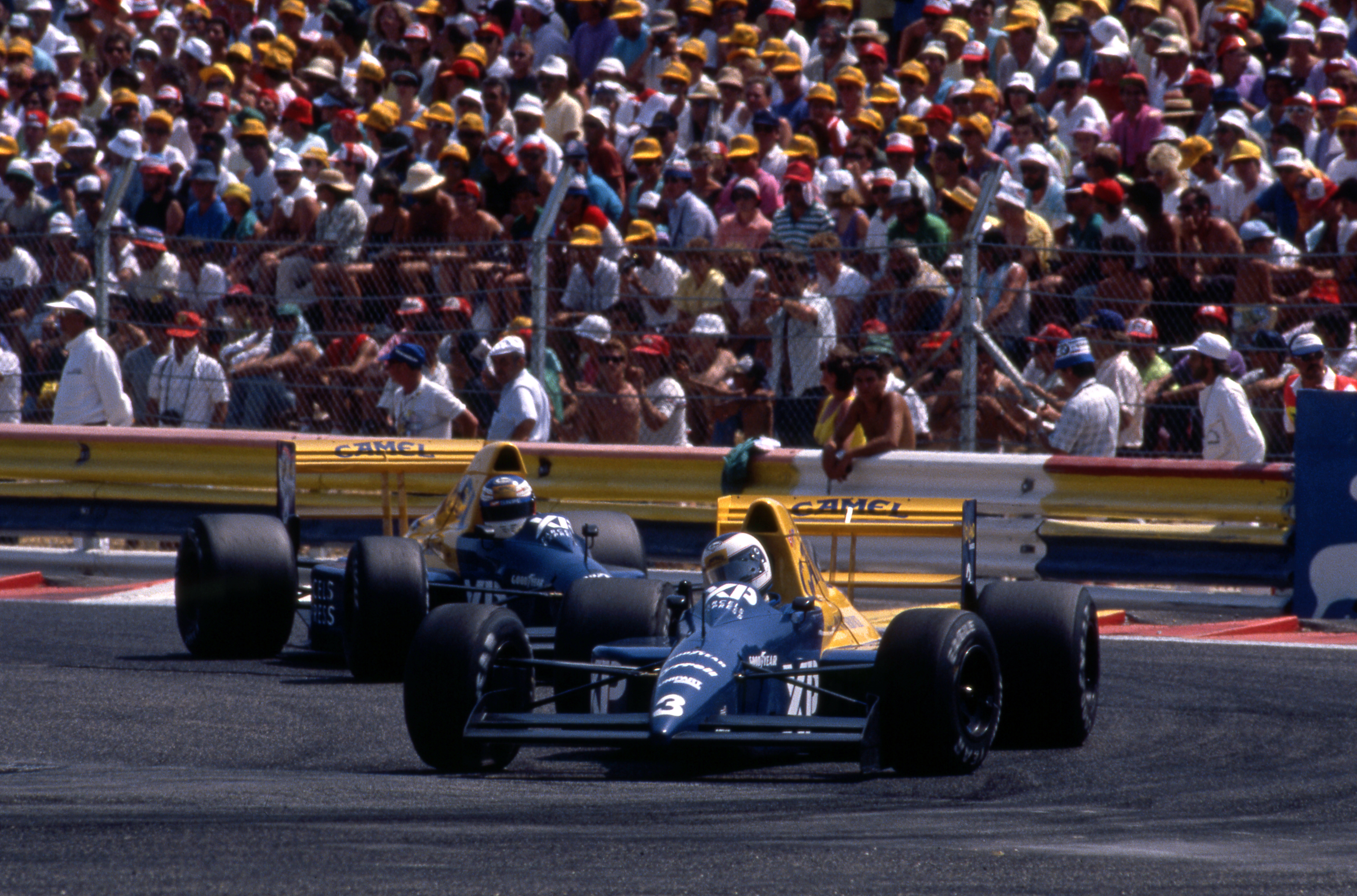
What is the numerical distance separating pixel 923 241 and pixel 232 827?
8.50 meters

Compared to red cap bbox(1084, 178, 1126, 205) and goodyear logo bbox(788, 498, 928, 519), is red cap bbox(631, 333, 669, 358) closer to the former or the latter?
red cap bbox(1084, 178, 1126, 205)

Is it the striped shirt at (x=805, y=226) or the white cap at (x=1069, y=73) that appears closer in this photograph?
the striped shirt at (x=805, y=226)

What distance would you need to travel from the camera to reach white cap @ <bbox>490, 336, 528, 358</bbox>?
11.9 meters

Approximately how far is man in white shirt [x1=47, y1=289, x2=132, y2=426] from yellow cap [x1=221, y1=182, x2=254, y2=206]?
2104 millimetres

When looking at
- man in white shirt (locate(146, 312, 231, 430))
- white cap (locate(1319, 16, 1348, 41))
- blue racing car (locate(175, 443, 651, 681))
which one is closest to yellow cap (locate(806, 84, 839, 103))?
white cap (locate(1319, 16, 1348, 41))

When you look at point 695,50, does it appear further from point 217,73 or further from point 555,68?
point 217,73

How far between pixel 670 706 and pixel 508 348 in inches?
232

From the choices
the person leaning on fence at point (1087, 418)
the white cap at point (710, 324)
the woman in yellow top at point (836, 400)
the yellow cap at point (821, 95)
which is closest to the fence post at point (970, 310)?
the person leaning on fence at point (1087, 418)

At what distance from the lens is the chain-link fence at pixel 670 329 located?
1133cm

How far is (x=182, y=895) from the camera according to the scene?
4406mm

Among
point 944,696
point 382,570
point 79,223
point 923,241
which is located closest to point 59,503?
point 79,223

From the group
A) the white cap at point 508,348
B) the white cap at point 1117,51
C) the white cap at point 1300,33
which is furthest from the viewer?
the white cap at point 1117,51

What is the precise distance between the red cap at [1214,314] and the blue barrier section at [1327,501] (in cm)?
90

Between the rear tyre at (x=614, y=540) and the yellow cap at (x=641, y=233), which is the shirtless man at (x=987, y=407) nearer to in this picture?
the rear tyre at (x=614, y=540)
